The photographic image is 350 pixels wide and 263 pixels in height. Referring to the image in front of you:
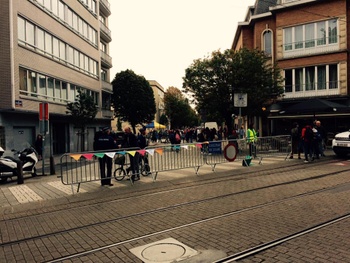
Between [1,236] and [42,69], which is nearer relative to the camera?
[1,236]

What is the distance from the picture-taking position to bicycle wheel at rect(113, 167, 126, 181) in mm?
10159

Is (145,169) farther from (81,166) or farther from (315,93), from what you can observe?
(315,93)

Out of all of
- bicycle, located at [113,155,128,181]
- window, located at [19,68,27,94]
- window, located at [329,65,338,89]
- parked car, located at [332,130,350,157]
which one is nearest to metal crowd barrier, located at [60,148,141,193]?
bicycle, located at [113,155,128,181]

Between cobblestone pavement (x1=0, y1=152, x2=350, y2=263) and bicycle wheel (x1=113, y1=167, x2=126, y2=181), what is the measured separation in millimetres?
352

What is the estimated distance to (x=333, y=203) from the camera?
254 inches

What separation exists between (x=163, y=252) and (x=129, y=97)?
140ft

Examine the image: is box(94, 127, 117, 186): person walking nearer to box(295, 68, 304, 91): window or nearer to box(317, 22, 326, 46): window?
box(295, 68, 304, 91): window

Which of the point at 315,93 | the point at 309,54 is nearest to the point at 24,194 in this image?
the point at 315,93

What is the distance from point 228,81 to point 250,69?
1698 millimetres

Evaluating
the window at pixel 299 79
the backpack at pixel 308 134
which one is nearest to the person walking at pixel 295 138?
the backpack at pixel 308 134

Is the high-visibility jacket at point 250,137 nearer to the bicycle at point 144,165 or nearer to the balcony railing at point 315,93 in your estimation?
the bicycle at point 144,165

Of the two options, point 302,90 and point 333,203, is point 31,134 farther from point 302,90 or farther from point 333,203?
point 302,90

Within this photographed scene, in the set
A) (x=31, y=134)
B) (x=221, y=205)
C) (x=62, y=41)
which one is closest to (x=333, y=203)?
(x=221, y=205)

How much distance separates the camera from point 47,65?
2275cm
